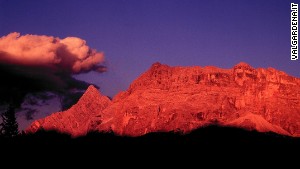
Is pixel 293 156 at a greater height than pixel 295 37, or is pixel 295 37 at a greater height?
pixel 295 37

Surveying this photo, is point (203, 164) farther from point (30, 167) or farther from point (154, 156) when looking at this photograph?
point (30, 167)

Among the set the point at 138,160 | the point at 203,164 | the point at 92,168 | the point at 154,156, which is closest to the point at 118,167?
the point at 92,168

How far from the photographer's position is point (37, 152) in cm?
8950

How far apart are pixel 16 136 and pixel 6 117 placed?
366cm

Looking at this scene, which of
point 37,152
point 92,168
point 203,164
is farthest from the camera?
point 203,164

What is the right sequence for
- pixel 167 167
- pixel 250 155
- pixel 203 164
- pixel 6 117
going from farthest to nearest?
pixel 250 155
pixel 203 164
pixel 167 167
pixel 6 117

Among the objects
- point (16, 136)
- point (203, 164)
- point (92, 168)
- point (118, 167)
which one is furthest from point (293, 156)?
point (16, 136)

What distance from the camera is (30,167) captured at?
3000 inches

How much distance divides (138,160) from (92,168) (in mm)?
50762

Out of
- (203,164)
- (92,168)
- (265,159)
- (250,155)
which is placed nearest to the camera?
(92,168)

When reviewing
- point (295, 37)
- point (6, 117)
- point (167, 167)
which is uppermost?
point (295, 37)

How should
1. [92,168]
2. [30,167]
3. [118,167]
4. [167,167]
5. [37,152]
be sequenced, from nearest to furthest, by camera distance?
[30,167] < [37,152] < [92,168] < [118,167] < [167,167]

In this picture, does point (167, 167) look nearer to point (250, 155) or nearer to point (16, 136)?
point (250, 155)

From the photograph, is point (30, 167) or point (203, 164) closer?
point (30, 167)
